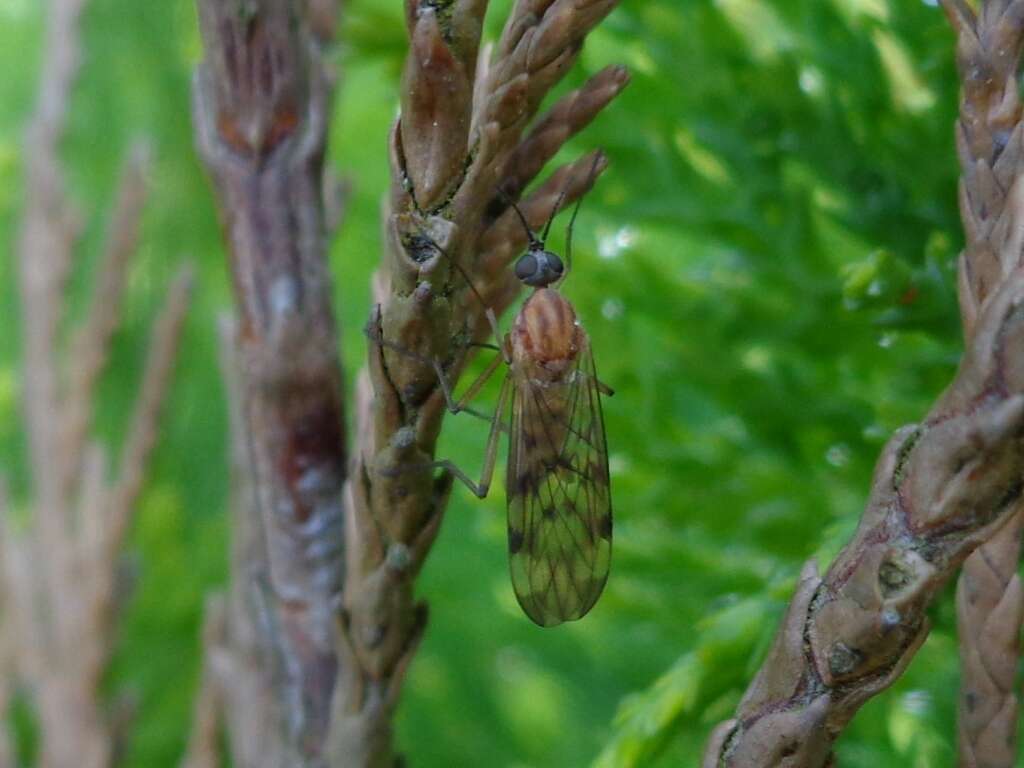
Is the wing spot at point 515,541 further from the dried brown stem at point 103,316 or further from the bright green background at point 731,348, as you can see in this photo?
the dried brown stem at point 103,316

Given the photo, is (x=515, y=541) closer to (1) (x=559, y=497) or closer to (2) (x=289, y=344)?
(1) (x=559, y=497)

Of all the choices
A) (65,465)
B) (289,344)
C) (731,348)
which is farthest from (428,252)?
(65,465)

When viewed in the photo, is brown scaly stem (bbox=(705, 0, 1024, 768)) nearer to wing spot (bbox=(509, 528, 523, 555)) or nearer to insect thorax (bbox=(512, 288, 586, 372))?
wing spot (bbox=(509, 528, 523, 555))

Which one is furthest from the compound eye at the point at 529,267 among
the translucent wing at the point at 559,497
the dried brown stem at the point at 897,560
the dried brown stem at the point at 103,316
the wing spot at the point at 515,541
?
the dried brown stem at the point at 897,560

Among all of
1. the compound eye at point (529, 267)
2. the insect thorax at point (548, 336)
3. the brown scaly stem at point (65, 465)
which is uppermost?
the compound eye at point (529, 267)

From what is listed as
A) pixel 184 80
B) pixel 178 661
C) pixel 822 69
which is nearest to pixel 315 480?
pixel 822 69

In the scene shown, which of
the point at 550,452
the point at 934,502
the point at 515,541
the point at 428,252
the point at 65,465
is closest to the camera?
the point at 934,502
